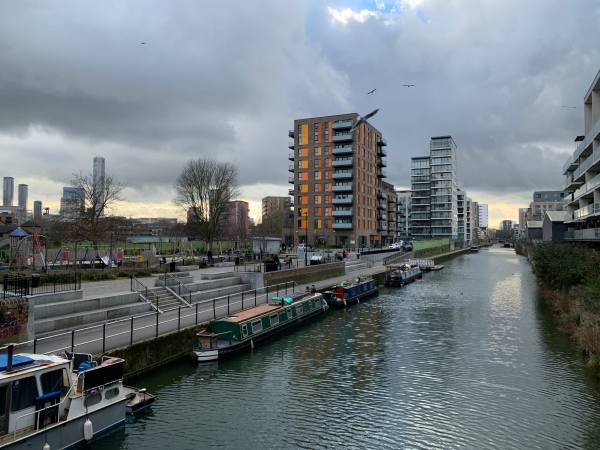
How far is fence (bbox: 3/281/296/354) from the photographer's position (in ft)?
57.2

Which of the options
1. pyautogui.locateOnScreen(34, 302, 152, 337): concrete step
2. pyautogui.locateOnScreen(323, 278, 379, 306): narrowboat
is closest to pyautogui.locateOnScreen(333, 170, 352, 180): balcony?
pyautogui.locateOnScreen(323, 278, 379, 306): narrowboat

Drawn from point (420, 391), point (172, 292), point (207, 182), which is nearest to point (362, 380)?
point (420, 391)

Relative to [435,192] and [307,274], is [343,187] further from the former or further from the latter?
[435,192]

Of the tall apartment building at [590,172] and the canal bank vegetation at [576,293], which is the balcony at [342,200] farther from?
the canal bank vegetation at [576,293]

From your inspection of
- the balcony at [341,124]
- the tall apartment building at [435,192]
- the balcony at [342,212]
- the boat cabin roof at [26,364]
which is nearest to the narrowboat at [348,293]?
the boat cabin roof at [26,364]

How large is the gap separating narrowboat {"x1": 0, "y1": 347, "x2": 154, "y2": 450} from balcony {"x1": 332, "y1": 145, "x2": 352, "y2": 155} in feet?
284

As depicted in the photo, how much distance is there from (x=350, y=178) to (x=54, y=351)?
3360 inches

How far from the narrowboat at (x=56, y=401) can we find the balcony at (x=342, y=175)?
86.2 meters

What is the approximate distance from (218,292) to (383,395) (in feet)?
56.9

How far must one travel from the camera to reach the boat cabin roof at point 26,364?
471 inches

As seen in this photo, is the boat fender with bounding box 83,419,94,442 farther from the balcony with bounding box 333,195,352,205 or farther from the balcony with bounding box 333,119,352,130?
the balcony with bounding box 333,119,352,130

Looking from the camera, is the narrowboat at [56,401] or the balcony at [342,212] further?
the balcony at [342,212]

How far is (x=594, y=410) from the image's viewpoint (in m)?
16.3

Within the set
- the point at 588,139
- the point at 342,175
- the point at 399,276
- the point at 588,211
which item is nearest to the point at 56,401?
the point at 399,276
